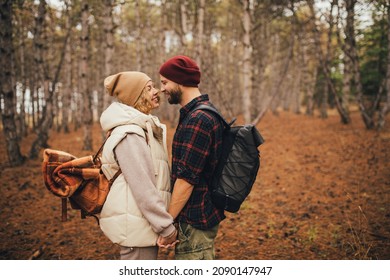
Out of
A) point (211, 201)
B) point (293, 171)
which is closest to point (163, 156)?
point (211, 201)

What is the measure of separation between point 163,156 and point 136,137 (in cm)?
32

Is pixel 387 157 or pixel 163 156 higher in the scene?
pixel 163 156

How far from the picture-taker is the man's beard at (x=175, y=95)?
231 cm

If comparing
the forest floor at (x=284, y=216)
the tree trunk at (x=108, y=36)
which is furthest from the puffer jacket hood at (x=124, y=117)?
the tree trunk at (x=108, y=36)

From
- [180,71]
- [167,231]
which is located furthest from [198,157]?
[180,71]

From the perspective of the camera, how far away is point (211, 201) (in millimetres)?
2240

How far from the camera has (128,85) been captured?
7.24ft

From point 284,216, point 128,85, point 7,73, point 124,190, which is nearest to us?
point 124,190

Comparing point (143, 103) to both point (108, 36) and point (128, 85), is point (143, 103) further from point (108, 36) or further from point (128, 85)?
point (108, 36)

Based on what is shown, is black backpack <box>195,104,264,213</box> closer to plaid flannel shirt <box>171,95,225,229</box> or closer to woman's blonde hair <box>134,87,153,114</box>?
plaid flannel shirt <box>171,95,225,229</box>

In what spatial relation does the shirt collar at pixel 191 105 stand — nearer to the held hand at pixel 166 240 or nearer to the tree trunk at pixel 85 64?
the held hand at pixel 166 240

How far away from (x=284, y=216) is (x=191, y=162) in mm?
4247

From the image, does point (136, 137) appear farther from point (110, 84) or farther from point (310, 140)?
point (310, 140)

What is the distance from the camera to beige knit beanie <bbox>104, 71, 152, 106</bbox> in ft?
7.24
